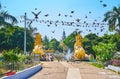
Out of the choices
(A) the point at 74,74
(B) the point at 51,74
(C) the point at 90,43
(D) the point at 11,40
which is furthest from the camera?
(C) the point at 90,43

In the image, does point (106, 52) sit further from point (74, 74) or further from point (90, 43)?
point (90, 43)

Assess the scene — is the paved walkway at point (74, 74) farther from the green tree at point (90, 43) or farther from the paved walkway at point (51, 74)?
the green tree at point (90, 43)

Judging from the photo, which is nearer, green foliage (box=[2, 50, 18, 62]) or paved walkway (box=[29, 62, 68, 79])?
paved walkway (box=[29, 62, 68, 79])

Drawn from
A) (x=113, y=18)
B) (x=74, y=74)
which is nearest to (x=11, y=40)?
(x=113, y=18)

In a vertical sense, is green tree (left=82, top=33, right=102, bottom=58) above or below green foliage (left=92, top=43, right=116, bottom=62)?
above

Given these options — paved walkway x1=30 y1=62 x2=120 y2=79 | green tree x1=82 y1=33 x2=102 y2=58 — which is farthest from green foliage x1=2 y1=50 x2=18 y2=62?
green tree x1=82 y1=33 x2=102 y2=58

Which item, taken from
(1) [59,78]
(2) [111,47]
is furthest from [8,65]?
(2) [111,47]

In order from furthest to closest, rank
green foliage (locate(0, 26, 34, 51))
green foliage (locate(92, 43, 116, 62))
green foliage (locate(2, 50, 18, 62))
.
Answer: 1. green foliage (locate(0, 26, 34, 51))
2. green foliage (locate(92, 43, 116, 62))
3. green foliage (locate(2, 50, 18, 62))

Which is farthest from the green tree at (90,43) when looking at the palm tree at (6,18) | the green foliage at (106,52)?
the palm tree at (6,18)

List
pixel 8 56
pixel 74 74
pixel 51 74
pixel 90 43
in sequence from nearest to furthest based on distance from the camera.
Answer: pixel 8 56 < pixel 51 74 < pixel 74 74 < pixel 90 43

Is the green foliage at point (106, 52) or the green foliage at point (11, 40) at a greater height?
the green foliage at point (11, 40)

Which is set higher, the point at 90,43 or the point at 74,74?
the point at 90,43

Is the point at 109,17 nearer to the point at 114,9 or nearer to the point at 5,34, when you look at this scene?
the point at 114,9

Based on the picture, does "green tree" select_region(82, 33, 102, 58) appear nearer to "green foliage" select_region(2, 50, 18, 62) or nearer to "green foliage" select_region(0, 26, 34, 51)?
"green foliage" select_region(0, 26, 34, 51)
